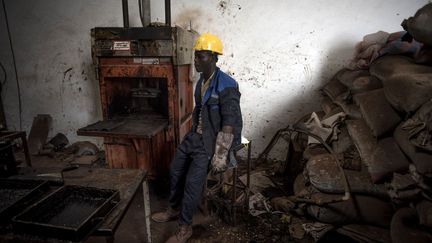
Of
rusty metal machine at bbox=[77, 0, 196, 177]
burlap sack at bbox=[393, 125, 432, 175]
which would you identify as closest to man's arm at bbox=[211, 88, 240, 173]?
rusty metal machine at bbox=[77, 0, 196, 177]

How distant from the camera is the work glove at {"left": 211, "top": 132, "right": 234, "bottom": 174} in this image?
77.6 inches

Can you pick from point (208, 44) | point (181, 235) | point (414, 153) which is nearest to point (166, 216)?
point (181, 235)

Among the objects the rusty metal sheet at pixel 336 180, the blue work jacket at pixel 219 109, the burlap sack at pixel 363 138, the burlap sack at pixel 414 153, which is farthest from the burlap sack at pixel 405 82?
the blue work jacket at pixel 219 109

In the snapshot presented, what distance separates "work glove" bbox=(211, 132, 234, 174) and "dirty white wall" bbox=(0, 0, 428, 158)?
1536 mm

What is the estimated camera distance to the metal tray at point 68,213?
95 cm

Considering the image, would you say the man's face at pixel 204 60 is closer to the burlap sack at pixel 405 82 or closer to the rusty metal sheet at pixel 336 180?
the rusty metal sheet at pixel 336 180

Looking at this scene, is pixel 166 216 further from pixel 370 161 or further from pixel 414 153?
pixel 414 153

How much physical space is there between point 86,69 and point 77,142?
3.94 ft

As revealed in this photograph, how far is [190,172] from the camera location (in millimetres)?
2139

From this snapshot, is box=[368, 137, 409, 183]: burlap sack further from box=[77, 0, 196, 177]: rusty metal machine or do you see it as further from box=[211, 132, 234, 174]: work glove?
box=[77, 0, 196, 177]: rusty metal machine

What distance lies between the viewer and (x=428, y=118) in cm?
160

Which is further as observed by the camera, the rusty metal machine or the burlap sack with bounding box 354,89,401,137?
the rusty metal machine

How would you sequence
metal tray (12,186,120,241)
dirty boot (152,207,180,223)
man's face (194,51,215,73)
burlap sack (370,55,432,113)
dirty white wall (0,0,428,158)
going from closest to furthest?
1. metal tray (12,186,120,241)
2. burlap sack (370,55,432,113)
3. man's face (194,51,215,73)
4. dirty boot (152,207,180,223)
5. dirty white wall (0,0,428,158)

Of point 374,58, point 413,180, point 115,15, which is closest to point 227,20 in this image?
point 115,15
